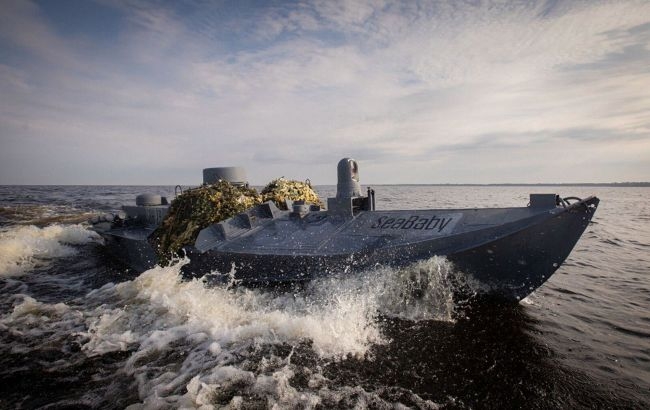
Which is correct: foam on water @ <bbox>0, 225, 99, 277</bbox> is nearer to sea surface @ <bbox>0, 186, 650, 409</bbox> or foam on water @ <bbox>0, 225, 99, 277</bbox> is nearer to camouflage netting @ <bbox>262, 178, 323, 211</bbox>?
sea surface @ <bbox>0, 186, 650, 409</bbox>

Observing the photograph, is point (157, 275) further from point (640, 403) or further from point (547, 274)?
point (640, 403)

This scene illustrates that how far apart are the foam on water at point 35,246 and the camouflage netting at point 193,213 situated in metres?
6.37

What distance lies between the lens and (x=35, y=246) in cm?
1470

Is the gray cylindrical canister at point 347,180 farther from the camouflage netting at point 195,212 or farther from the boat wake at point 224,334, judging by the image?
the camouflage netting at point 195,212

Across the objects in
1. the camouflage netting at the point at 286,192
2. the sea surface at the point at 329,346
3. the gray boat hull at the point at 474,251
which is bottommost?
the sea surface at the point at 329,346

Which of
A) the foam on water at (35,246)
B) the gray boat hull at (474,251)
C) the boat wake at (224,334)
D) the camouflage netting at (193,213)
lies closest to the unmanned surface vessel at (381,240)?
the gray boat hull at (474,251)

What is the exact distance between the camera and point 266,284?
25.5 ft

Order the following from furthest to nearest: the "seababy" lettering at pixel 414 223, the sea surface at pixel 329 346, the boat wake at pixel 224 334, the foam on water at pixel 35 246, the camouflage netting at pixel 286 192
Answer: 1. the foam on water at pixel 35 246
2. the camouflage netting at pixel 286 192
3. the "seababy" lettering at pixel 414 223
4. the boat wake at pixel 224 334
5. the sea surface at pixel 329 346

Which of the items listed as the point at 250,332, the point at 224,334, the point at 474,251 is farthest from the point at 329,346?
the point at 474,251

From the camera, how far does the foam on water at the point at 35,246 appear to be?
40.4ft

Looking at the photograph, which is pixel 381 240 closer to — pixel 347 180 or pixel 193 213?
pixel 347 180

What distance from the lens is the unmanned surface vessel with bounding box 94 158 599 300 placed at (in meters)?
5.84

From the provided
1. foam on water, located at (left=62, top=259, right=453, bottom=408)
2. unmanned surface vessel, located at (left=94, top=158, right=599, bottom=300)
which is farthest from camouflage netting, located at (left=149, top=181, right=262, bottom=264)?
foam on water, located at (left=62, top=259, right=453, bottom=408)

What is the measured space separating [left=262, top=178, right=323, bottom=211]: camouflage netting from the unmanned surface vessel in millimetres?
1231
